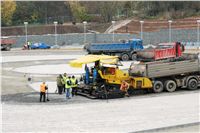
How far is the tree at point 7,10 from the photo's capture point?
92.1m

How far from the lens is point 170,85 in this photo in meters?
24.2

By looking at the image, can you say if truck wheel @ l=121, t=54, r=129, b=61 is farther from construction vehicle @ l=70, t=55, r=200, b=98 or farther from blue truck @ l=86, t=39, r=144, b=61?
construction vehicle @ l=70, t=55, r=200, b=98

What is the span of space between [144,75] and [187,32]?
50.3m

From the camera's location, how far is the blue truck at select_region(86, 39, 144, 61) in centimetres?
4416

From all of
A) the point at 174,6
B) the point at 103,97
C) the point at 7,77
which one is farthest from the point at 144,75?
the point at 174,6

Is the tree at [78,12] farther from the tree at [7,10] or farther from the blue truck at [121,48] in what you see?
the blue truck at [121,48]

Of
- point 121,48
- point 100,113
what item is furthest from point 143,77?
point 121,48

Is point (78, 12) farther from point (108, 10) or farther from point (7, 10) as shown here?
point (7, 10)

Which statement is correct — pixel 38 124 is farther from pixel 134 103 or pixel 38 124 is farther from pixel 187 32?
pixel 187 32

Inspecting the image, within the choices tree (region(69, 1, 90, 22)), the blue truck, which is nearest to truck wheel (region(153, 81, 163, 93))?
the blue truck

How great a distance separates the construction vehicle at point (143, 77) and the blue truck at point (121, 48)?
19.3 m

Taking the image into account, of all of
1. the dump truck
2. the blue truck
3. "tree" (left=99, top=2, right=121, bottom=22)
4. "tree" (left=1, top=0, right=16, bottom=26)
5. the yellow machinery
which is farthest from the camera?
"tree" (left=99, top=2, right=121, bottom=22)

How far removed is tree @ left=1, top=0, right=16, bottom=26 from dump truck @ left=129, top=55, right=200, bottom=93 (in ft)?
235

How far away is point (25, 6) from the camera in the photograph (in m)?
103
